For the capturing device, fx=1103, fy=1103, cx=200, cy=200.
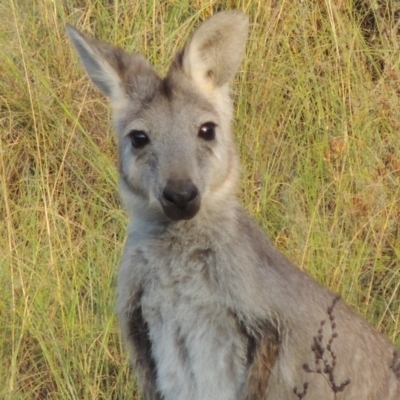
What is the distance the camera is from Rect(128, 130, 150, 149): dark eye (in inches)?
163

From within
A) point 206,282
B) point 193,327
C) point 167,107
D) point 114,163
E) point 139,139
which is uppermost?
point 167,107

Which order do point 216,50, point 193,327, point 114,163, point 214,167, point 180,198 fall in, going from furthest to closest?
point 114,163
point 216,50
point 214,167
point 193,327
point 180,198

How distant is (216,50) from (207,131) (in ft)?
1.27

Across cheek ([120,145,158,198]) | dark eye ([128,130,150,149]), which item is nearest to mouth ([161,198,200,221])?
cheek ([120,145,158,198])

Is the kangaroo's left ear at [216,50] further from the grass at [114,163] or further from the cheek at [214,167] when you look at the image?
the grass at [114,163]

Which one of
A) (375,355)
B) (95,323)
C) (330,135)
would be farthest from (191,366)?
(330,135)

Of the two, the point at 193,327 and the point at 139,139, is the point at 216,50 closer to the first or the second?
the point at 139,139

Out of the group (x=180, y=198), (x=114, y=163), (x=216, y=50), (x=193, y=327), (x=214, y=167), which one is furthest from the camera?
(x=114, y=163)

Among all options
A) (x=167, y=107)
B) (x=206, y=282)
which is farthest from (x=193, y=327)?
(x=167, y=107)

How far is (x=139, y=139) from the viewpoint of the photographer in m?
4.17

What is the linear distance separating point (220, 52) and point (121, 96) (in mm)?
438

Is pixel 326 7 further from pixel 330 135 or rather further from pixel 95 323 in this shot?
pixel 95 323

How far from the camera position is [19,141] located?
19.5 feet

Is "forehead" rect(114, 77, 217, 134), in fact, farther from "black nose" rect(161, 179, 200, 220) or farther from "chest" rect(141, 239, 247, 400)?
"chest" rect(141, 239, 247, 400)
